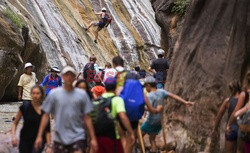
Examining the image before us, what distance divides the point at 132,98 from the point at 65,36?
19.0 m

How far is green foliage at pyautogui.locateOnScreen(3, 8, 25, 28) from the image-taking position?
749 inches

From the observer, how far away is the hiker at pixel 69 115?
23.3 ft

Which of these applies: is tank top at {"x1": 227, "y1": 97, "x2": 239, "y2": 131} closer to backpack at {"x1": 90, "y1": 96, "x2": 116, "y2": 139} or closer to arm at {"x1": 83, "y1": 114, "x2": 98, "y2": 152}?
backpack at {"x1": 90, "y1": 96, "x2": 116, "y2": 139}

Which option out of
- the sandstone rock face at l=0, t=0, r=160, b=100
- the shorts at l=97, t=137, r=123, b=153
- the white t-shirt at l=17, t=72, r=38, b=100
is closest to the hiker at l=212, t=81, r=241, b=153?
the shorts at l=97, t=137, r=123, b=153

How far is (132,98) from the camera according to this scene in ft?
28.5

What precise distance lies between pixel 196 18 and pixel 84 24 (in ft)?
66.4

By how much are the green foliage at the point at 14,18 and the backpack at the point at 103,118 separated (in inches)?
470

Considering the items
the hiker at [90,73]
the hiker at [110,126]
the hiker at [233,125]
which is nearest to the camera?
the hiker at [110,126]

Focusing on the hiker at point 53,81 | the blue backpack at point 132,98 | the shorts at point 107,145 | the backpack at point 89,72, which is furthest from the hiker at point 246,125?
the backpack at point 89,72

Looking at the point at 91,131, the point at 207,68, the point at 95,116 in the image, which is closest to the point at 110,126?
the point at 95,116

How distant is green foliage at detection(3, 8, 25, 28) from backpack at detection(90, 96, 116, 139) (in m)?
11.9

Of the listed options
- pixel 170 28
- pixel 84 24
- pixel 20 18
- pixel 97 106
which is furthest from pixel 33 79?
pixel 84 24

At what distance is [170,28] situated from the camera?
1005 inches

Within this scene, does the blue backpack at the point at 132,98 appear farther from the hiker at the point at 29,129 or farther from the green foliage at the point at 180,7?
the green foliage at the point at 180,7
